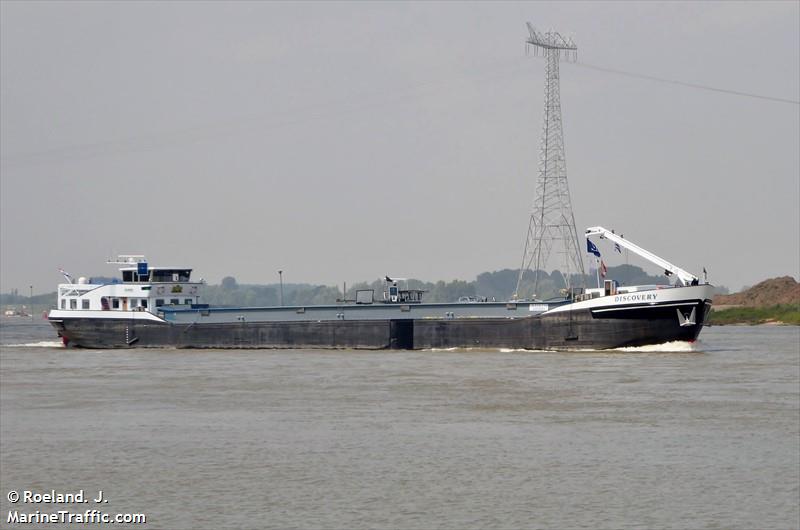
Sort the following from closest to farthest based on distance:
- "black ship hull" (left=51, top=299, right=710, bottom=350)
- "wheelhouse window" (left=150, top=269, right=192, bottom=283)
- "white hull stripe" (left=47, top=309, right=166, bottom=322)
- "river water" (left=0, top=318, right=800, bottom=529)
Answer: "river water" (left=0, top=318, right=800, bottom=529)
"black ship hull" (left=51, top=299, right=710, bottom=350)
"white hull stripe" (left=47, top=309, right=166, bottom=322)
"wheelhouse window" (left=150, top=269, right=192, bottom=283)

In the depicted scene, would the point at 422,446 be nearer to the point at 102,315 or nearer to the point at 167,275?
the point at 102,315

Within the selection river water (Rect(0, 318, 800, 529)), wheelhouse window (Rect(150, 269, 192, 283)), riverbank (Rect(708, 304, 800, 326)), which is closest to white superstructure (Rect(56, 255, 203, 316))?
wheelhouse window (Rect(150, 269, 192, 283))

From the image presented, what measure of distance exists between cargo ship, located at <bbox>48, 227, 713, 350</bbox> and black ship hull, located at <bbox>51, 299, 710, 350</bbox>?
0.22ft

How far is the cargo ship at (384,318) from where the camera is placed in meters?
69.7

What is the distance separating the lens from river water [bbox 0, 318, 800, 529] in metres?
26.0

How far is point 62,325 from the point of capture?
93.7 m

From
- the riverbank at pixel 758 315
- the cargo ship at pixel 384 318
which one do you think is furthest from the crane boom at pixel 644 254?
the riverbank at pixel 758 315

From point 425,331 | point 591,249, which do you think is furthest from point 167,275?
point 591,249

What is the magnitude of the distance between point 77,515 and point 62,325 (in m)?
71.4

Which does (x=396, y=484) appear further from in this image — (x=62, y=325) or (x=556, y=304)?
(x=62, y=325)

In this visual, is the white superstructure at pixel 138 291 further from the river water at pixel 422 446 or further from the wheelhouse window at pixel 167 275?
the river water at pixel 422 446

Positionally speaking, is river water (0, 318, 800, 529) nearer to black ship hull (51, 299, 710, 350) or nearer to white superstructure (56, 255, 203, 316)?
black ship hull (51, 299, 710, 350)

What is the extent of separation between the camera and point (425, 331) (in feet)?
263

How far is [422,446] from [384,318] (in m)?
48.1
